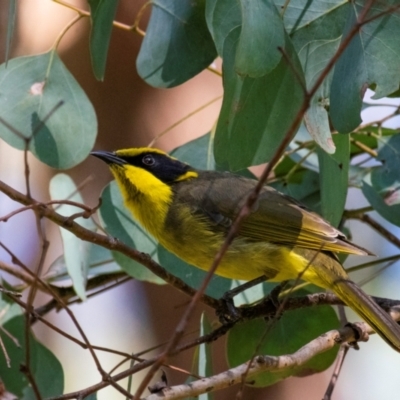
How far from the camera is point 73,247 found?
Result: 292 cm

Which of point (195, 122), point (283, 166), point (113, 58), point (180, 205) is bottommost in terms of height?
point (180, 205)

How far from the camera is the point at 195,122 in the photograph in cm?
465

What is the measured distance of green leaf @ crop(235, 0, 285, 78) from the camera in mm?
1979

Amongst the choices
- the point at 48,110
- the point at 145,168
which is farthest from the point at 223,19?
the point at 145,168

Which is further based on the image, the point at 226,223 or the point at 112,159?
the point at 112,159

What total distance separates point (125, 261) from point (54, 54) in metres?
0.85

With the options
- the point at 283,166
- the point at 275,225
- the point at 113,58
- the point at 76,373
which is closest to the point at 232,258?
the point at 275,225

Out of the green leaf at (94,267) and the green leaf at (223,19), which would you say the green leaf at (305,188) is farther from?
the green leaf at (223,19)

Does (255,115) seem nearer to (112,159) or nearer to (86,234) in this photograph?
(86,234)

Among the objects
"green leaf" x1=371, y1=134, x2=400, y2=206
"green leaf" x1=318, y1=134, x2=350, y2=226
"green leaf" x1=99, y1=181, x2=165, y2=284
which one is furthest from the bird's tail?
"green leaf" x1=99, y1=181, x2=165, y2=284

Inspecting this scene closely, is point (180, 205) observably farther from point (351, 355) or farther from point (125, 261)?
point (351, 355)

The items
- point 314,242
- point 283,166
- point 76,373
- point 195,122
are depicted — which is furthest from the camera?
point 76,373

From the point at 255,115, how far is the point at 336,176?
0.36m

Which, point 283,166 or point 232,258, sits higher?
point 283,166
